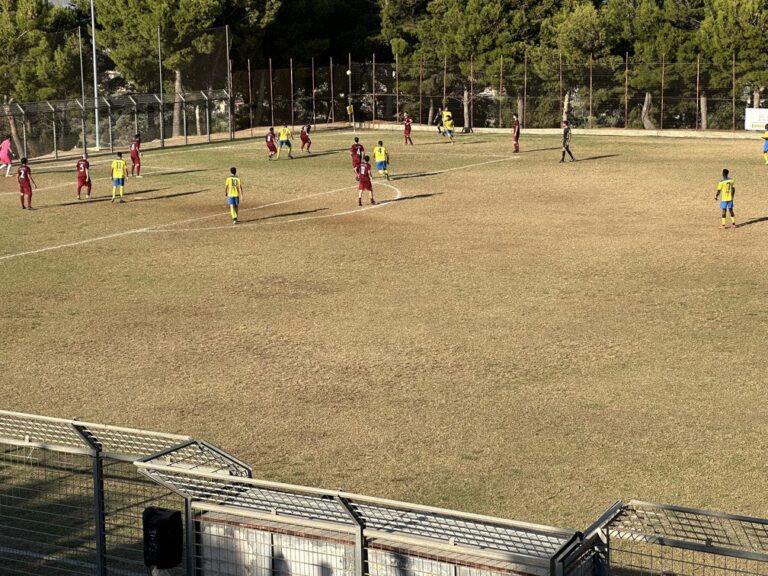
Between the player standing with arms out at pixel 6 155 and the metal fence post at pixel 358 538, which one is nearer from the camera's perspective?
the metal fence post at pixel 358 538

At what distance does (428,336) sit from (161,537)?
12399 millimetres

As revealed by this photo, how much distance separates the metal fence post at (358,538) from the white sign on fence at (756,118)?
184ft

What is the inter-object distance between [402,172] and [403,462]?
3188 centimetres

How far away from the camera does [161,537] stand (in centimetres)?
752

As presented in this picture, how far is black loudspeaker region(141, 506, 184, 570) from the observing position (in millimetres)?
7520

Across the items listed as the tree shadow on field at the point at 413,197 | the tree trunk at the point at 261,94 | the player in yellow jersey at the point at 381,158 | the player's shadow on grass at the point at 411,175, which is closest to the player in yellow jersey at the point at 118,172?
the tree shadow on field at the point at 413,197

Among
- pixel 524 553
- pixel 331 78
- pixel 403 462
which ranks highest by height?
pixel 331 78

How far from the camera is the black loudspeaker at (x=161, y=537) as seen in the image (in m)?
7.52

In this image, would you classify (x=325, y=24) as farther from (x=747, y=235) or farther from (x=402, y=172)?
(x=747, y=235)

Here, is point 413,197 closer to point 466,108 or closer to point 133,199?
point 133,199

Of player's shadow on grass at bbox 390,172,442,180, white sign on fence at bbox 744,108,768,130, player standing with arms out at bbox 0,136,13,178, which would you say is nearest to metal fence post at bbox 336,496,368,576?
player's shadow on grass at bbox 390,172,442,180

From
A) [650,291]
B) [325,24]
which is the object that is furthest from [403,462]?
[325,24]

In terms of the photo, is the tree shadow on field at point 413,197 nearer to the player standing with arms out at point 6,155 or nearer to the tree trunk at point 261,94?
the player standing with arms out at point 6,155

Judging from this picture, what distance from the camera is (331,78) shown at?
69875 millimetres
